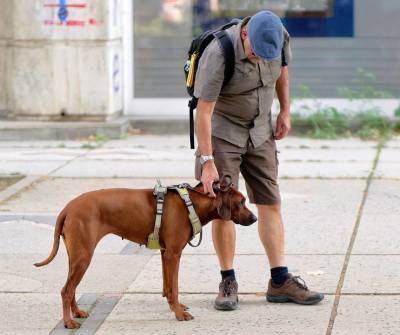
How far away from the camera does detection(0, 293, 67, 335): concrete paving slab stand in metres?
5.76

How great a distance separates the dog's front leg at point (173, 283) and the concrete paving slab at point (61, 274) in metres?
0.73

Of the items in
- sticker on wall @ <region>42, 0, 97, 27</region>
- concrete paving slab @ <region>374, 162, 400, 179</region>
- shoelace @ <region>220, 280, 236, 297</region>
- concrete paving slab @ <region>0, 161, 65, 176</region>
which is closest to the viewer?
shoelace @ <region>220, 280, 236, 297</region>

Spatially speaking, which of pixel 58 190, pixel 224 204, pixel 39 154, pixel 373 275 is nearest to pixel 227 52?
pixel 224 204

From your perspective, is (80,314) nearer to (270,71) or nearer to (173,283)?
(173,283)

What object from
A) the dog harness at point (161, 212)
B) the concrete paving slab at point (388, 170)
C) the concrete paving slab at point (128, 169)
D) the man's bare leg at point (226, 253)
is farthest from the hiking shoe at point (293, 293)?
the concrete paving slab at point (388, 170)

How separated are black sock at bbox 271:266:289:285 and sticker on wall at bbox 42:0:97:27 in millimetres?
6986

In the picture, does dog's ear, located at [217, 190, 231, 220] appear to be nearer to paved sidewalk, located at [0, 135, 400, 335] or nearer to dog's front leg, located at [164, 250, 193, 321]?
dog's front leg, located at [164, 250, 193, 321]

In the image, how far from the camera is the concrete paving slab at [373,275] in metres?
6.38

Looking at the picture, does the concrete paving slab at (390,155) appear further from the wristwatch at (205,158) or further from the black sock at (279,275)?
the wristwatch at (205,158)

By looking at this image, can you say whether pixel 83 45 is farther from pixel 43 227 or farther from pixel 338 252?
pixel 338 252

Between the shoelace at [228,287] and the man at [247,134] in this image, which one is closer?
the man at [247,134]

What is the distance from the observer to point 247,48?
5762 millimetres

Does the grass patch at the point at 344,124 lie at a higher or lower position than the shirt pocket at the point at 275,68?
lower

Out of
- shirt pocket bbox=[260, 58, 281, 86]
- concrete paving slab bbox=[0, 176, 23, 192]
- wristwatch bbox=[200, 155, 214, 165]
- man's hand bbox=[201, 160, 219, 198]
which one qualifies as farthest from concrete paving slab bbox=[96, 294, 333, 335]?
concrete paving slab bbox=[0, 176, 23, 192]
